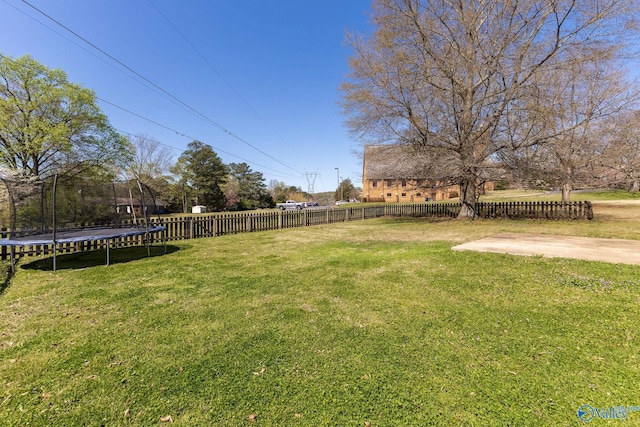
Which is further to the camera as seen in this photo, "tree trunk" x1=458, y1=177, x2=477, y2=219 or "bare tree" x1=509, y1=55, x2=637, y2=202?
"tree trunk" x1=458, y1=177, x2=477, y2=219

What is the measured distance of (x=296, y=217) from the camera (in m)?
16.2

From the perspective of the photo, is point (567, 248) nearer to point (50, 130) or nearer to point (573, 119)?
point (573, 119)

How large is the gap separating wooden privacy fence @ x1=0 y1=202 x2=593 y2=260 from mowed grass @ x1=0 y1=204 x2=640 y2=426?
11.9 feet

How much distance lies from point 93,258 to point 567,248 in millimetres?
12950

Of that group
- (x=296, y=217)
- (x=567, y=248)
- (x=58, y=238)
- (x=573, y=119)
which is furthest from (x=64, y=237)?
(x=573, y=119)

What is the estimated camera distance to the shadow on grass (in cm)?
691

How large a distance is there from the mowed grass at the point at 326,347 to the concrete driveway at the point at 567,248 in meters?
0.91

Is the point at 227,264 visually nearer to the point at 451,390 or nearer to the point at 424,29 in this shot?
the point at 451,390

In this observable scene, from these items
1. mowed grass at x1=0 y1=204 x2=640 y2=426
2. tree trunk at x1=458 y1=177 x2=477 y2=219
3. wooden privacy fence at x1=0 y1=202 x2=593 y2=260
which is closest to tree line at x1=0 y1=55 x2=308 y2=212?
wooden privacy fence at x1=0 y1=202 x2=593 y2=260

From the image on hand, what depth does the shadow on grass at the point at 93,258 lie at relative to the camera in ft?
22.7

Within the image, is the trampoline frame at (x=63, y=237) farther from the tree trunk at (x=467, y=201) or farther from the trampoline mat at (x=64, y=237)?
the tree trunk at (x=467, y=201)

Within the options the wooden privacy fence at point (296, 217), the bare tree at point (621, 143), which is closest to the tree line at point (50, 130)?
the wooden privacy fence at point (296, 217)

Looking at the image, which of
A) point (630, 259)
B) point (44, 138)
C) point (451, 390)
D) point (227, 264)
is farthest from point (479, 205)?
point (44, 138)

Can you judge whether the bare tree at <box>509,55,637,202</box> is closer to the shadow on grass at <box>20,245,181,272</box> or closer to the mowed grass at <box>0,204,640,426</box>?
the mowed grass at <box>0,204,640,426</box>
